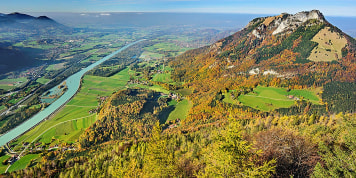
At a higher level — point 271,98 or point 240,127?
point 240,127

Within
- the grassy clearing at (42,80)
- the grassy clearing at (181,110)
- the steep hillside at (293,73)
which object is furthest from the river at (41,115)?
the steep hillside at (293,73)

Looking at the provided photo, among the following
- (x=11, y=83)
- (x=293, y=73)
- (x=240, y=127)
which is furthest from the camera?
(x=11, y=83)

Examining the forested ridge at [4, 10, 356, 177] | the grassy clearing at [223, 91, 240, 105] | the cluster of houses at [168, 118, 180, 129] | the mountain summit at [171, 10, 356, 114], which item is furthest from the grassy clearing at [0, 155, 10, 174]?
the grassy clearing at [223, 91, 240, 105]

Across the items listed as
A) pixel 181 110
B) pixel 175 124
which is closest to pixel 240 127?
pixel 175 124

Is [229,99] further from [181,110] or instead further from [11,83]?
[11,83]

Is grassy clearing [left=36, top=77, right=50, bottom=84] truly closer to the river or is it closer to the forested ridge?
the river
